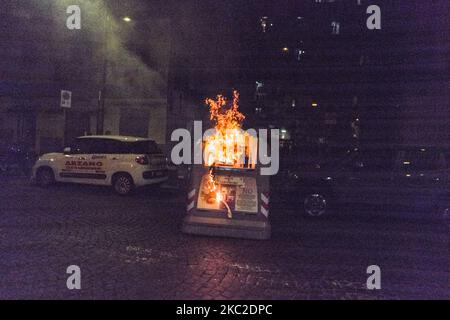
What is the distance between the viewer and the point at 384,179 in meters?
9.01

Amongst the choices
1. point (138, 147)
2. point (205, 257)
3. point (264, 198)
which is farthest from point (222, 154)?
point (138, 147)

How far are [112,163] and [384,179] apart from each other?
7236mm

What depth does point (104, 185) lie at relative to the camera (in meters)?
12.4

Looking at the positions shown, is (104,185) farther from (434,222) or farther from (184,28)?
(184,28)

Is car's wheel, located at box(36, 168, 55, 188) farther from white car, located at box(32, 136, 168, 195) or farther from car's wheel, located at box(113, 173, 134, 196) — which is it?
car's wheel, located at box(113, 173, 134, 196)

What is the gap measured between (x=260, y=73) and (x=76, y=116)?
9522mm

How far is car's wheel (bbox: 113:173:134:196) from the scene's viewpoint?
12133 millimetres

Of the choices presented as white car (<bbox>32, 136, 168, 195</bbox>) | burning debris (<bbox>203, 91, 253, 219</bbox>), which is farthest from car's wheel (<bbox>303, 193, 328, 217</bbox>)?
white car (<bbox>32, 136, 168, 195</bbox>)

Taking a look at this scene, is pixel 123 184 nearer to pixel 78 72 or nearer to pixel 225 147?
pixel 225 147

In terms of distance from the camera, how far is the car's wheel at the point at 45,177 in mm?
13102

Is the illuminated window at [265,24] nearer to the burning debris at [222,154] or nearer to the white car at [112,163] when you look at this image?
the white car at [112,163]

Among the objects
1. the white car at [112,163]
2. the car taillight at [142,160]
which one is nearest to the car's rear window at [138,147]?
the white car at [112,163]
